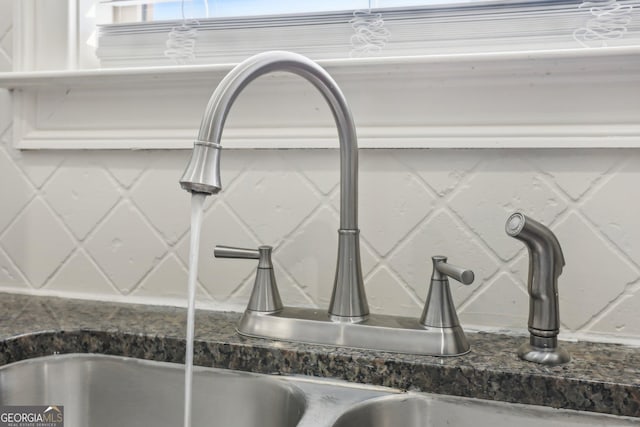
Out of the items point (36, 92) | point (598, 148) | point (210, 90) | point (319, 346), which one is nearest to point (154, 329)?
point (319, 346)

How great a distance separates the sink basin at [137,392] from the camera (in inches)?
26.5

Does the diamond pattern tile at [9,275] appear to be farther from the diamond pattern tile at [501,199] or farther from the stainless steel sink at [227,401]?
the diamond pattern tile at [501,199]

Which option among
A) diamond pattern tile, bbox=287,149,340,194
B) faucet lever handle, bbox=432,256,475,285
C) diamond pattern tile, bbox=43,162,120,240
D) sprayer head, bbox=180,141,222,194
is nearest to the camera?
sprayer head, bbox=180,141,222,194

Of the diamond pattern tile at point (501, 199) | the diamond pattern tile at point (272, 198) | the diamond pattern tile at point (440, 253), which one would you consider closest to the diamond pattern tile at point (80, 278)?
the diamond pattern tile at point (272, 198)

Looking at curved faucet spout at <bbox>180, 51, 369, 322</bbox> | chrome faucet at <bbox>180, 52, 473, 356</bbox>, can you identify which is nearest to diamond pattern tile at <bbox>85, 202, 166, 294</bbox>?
chrome faucet at <bbox>180, 52, 473, 356</bbox>

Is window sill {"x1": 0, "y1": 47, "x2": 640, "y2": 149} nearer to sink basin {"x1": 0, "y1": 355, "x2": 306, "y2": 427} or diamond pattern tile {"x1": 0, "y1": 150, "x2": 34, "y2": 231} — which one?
diamond pattern tile {"x1": 0, "y1": 150, "x2": 34, "y2": 231}

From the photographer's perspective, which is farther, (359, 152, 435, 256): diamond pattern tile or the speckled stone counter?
(359, 152, 435, 256): diamond pattern tile

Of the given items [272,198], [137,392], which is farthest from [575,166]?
[137,392]

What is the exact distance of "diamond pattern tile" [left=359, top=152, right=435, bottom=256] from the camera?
790 mm

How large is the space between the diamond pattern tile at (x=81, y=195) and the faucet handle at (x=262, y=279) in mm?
301

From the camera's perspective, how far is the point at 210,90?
870 millimetres

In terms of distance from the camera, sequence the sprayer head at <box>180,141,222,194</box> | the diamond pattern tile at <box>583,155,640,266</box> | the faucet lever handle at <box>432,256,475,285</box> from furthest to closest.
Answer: the diamond pattern tile at <box>583,155,640,266</box>, the faucet lever handle at <box>432,256,475,285</box>, the sprayer head at <box>180,141,222,194</box>

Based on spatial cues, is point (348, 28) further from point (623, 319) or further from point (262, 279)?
point (623, 319)

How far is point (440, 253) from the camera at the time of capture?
777 millimetres
